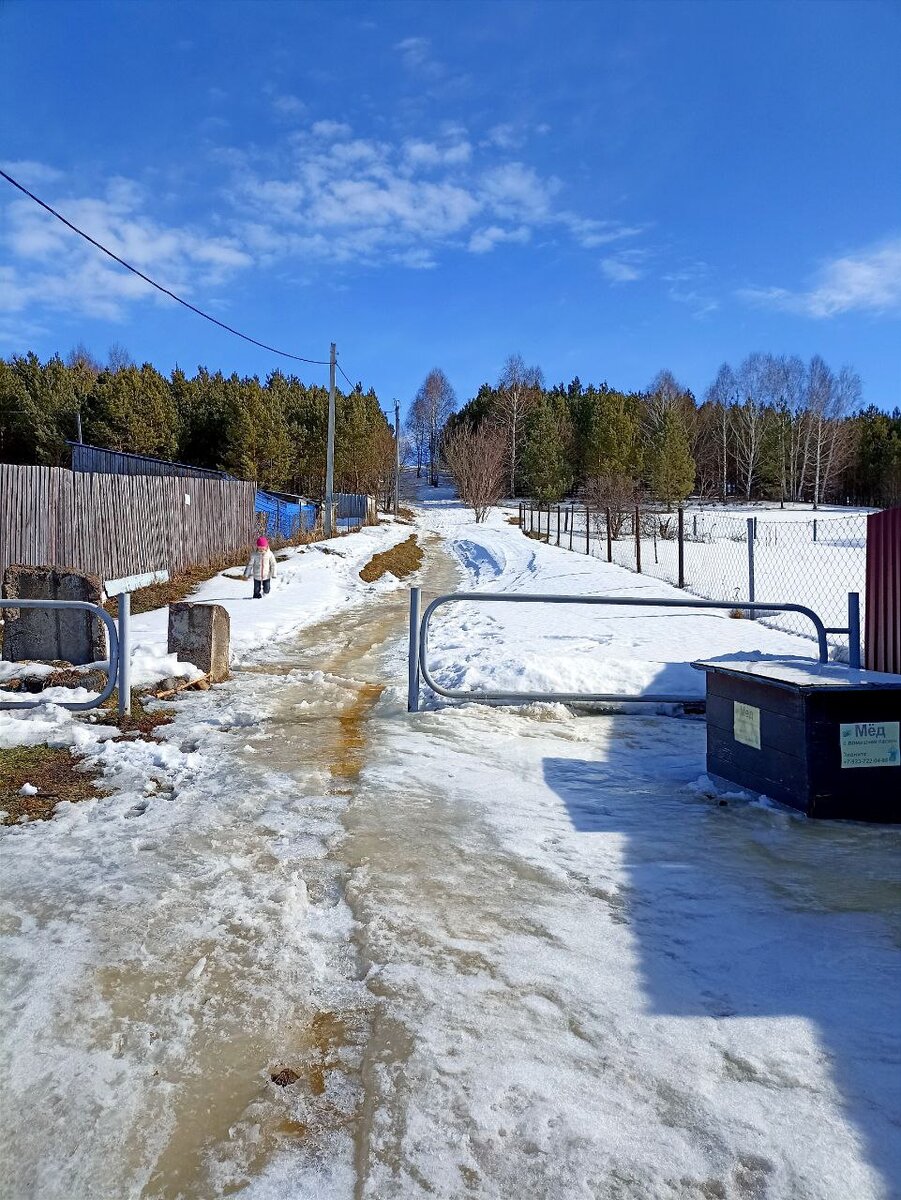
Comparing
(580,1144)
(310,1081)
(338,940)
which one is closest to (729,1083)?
(580,1144)

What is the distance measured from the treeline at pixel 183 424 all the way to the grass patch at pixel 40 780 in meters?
48.1

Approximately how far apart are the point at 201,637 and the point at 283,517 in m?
25.5

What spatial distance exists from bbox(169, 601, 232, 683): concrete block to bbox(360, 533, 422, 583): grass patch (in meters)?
11.8

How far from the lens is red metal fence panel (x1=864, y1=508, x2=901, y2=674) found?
6668mm

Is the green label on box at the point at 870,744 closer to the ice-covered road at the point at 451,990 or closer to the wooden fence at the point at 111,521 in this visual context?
the ice-covered road at the point at 451,990

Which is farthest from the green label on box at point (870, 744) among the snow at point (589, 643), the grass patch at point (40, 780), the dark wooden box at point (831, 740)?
the grass patch at point (40, 780)

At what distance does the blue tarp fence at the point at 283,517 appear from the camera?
30.2 metres

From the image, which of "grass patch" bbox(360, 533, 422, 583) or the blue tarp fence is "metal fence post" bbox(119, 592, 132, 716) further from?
the blue tarp fence

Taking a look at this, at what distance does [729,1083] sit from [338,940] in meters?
1.50

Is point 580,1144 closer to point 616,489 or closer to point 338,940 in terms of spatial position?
point 338,940

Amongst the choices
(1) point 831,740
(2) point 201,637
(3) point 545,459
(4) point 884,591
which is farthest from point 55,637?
(3) point 545,459

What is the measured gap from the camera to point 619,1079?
2.35 metres

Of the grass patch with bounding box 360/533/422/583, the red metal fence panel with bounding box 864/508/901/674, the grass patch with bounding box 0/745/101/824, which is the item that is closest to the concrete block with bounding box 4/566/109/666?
the grass patch with bounding box 0/745/101/824

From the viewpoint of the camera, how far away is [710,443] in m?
79.1
